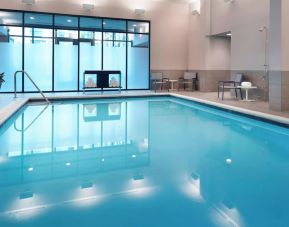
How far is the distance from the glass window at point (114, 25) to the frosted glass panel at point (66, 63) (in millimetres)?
1209

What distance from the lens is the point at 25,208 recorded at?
98.5 inches

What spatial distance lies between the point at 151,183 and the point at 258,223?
3.59ft

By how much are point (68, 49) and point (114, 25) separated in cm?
201

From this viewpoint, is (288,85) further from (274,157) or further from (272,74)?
(274,157)

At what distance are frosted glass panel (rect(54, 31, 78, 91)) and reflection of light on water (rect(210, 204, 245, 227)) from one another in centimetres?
1066

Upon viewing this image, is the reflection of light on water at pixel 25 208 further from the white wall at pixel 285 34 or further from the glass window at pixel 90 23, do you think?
the glass window at pixel 90 23

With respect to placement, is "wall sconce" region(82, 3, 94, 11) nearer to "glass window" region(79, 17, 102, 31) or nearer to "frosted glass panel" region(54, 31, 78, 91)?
"glass window" region(79, 17, 102, 31)

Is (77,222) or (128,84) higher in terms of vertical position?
(128,84)

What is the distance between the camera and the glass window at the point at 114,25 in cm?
1265

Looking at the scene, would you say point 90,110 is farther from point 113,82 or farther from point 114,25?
point 114,25

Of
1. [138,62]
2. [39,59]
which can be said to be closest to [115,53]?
[138,62]

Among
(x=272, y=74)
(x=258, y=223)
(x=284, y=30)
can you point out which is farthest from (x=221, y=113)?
(x=258, y=223)

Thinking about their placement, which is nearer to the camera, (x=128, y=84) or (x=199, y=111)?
(x=199, y=111)

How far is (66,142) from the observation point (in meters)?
4.96
